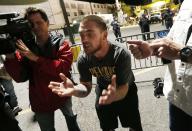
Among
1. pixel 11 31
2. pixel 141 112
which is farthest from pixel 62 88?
pixel 141 112

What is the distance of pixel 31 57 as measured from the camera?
8.59 ft

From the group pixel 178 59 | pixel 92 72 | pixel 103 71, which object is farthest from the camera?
pixel 92 72

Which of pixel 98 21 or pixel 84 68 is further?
pixel 84 68

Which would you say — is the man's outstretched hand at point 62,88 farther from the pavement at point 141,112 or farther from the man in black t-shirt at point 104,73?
the pavement at point 141,112

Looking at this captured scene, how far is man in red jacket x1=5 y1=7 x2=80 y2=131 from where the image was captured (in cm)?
273

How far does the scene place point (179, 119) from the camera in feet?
7.02

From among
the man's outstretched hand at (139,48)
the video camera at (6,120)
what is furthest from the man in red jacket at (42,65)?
the man's outstretched hand at (139,48)

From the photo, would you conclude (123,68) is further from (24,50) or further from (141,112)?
(141,112)

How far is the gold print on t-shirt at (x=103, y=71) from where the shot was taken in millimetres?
2645

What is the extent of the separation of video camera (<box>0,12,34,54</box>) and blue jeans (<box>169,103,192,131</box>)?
1.41 metres

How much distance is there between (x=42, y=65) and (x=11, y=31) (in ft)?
2.04

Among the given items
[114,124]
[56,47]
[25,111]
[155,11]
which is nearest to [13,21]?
[56,47]

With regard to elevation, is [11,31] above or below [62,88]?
above

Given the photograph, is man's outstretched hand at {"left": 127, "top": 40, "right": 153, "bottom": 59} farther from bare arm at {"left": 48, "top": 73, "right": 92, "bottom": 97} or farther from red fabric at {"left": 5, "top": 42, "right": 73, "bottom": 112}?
red fabric at {"left": 5, "top": 42, "right": 73, "bottom": 112}
